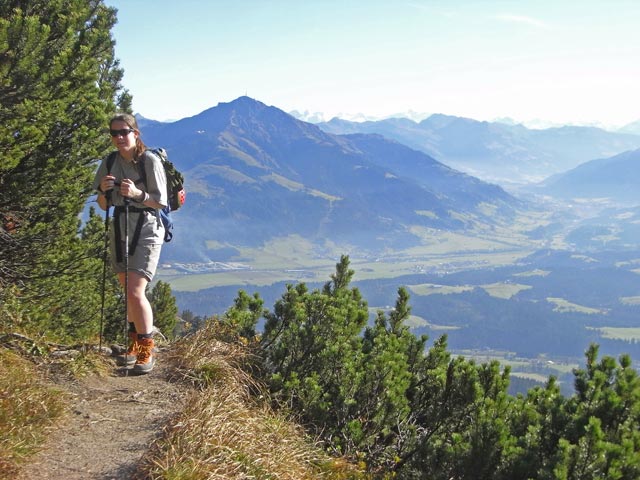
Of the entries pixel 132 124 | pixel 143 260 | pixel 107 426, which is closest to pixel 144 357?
pixel 143 260

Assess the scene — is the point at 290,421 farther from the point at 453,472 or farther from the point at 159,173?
the point at 159,173

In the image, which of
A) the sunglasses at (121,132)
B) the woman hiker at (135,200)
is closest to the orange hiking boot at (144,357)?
the woman hiker at (135,200)

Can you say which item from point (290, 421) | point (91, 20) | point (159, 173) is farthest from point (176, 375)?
point (91, 20)

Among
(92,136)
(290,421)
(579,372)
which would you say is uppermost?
(92,136)

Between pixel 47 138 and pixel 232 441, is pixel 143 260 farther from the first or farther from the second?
pixel 47 138

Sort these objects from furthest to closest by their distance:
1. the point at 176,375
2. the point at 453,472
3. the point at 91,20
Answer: the point at 91,20, the point at 176,375, the point at 453,472

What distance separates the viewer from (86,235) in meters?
13.0

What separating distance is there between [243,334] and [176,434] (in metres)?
2.66

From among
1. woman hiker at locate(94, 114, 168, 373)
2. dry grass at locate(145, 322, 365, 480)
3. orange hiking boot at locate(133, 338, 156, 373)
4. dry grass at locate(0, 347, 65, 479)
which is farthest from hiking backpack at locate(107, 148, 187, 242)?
dry grass at locate(0, 347, 65, 479)

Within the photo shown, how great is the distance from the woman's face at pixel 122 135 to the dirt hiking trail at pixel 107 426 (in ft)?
8.15

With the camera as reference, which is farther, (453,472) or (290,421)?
(290,421)

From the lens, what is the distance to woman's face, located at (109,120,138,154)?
6.27m

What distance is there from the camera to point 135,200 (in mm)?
6258

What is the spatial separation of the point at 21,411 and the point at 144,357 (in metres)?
1.94
